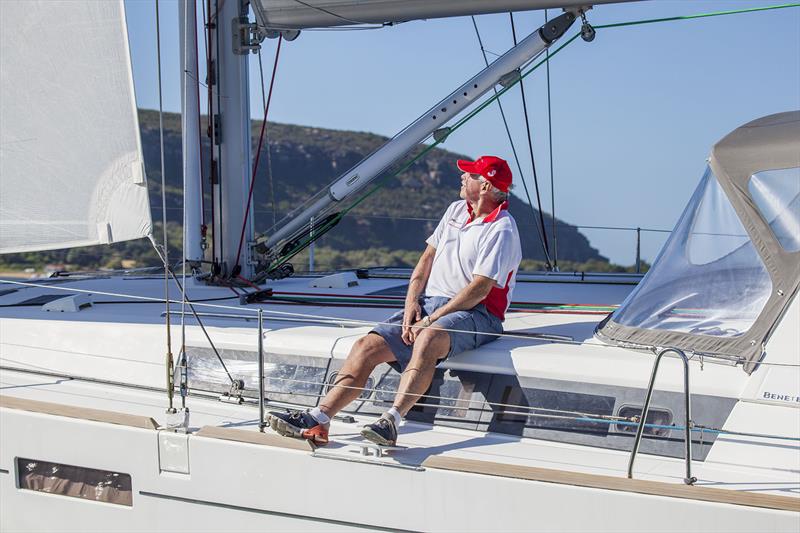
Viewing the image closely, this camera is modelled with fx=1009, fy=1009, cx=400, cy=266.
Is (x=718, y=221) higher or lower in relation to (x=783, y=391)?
higher

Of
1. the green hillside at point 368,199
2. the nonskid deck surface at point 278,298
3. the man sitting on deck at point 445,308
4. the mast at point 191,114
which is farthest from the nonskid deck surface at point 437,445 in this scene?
the green hillside at point 368,199

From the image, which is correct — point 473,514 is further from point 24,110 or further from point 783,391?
point 24,110

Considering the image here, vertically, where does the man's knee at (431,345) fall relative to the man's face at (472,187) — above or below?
below

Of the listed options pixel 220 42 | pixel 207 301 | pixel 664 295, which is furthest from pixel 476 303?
pixel 220 42

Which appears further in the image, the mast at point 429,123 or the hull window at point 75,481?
the mast at point 429,123

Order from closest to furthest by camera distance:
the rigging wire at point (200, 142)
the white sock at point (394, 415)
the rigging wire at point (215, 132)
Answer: the white sock at point (394, 415)
the rigging wire at point (200, 142)
the rigging wire at point (215, 132)

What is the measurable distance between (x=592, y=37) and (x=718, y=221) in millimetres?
1941

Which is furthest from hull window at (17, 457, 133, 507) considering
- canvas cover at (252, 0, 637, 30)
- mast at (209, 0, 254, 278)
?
canvas cover at (252, 0, 637, 30)

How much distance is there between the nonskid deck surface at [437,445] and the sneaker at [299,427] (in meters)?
0.05

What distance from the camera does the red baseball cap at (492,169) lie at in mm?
4020

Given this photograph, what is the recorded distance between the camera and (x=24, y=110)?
4.01 m

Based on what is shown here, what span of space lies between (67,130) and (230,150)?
193 cm

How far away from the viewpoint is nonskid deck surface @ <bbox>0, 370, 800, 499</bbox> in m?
3.18

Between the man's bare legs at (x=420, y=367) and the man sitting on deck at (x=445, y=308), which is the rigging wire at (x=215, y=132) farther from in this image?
the man's bare legs at (x=420, y=367)
